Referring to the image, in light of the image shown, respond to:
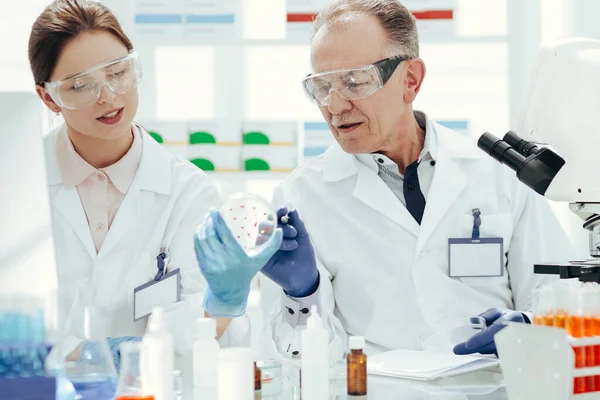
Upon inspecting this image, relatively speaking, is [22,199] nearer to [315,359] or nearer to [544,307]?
[315,359]

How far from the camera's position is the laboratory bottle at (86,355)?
1.37 meters

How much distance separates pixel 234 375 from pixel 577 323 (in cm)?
61

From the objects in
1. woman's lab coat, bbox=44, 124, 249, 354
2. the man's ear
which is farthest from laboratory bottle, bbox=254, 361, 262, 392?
the man's ear

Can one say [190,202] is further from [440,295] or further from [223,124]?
[223,124]

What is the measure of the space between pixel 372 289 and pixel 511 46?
6.40 feet

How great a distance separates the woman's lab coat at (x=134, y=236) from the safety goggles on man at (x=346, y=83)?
46 cm

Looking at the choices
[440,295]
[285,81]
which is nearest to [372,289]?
[440,295]

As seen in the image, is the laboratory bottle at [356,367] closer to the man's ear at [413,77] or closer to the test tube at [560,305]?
the test tube at [560,305]

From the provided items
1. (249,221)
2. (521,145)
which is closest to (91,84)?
(249,221)

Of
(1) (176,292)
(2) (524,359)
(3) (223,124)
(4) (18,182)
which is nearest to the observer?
(4) (18,182)

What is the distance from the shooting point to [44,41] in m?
2.28

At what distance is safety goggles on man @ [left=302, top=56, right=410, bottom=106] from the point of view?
88.4 inches

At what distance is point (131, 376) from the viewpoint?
128 centimetres

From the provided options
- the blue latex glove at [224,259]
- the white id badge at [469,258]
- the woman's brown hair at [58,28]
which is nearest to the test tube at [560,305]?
the blue latex glove at [224,259]
